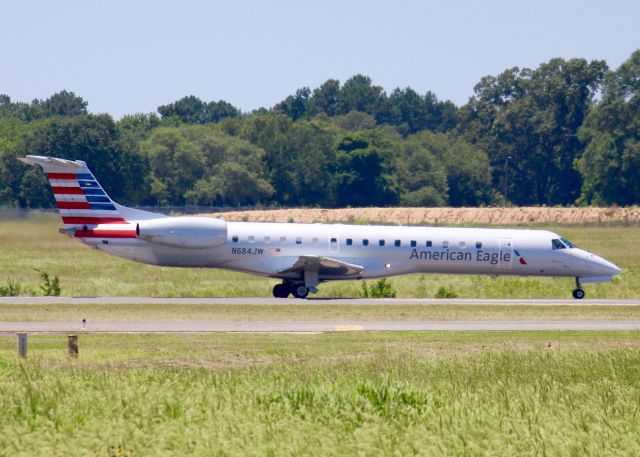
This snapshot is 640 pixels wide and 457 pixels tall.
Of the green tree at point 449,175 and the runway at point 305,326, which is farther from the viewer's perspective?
the green tree at point 449,175

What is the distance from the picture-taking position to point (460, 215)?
8712 centimetres

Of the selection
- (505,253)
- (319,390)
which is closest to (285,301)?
(505,253)

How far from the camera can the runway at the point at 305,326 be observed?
90.6 feet

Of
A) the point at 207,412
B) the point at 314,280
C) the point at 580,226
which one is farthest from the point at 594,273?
the point at 580,226

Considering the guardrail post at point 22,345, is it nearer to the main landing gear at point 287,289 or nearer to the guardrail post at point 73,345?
the guardrail post at point 73,345

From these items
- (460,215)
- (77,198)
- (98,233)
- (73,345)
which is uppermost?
(77,198)

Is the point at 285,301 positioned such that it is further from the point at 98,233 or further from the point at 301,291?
the point at 98,233

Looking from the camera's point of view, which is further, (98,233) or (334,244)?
(334,244)

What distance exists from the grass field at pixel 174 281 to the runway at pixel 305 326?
10197mm

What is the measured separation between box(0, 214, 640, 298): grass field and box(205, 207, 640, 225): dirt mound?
3084cm

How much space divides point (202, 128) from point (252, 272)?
8259cm

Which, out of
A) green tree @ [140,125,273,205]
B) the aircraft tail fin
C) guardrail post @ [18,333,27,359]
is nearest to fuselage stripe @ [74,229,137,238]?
the aircraft tail fin

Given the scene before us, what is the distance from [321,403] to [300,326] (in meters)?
13.3

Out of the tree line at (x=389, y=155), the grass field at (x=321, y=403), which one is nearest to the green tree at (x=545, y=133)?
the tree line at (x=389, y=155)
